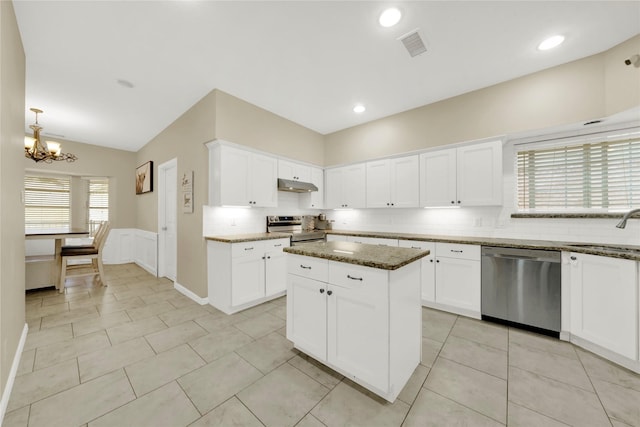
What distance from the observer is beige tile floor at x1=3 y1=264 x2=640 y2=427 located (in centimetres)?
143

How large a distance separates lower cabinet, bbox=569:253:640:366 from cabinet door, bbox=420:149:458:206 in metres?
1.35

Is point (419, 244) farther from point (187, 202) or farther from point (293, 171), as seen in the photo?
point (187, 202)

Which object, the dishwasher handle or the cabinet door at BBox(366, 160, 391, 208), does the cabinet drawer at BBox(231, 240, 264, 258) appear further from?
A: the dishwasher handle

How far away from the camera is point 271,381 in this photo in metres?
1.74

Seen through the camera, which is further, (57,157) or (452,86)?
(57,157)

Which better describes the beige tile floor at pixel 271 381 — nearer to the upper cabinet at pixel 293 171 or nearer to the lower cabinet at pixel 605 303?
the lower cabinet at pixel 605 303

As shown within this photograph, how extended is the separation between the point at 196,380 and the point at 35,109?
4.82 m

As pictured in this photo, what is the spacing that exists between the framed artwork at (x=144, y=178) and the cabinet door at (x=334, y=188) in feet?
12.0

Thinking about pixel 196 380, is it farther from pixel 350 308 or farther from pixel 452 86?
pixel 452 86

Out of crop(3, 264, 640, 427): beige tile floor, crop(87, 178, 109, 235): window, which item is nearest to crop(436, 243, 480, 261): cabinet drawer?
crop(3, 264, 640, 427): beige tile floor

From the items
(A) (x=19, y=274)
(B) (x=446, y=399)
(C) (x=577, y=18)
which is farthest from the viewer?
(A) (x=19, y=274)

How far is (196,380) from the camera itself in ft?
5.74

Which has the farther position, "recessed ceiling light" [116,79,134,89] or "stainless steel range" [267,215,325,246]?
"stainless steel range" [267,215,325,246]

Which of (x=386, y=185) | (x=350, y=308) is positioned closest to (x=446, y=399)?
(x=350, y=308)
